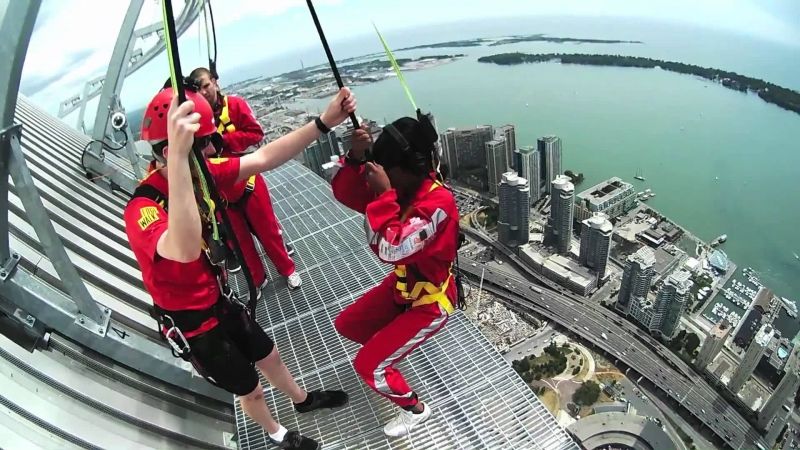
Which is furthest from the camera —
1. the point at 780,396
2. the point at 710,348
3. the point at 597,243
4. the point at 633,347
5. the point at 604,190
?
the point at 604,190

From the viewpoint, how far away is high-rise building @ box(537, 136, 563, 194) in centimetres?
1986

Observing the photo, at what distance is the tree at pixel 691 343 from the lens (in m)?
12.6

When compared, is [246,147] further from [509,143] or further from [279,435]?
[509,143]

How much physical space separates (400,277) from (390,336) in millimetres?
287

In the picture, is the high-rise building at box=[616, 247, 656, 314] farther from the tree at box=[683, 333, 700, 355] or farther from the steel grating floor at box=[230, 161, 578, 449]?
the steel grating floor at box=[230, 161, 578, 449]

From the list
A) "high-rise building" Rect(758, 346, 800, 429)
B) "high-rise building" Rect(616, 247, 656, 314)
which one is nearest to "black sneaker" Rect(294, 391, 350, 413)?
"high-rise building" Rect(758, 346, 800, 429)

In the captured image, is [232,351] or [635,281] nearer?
[232,351]

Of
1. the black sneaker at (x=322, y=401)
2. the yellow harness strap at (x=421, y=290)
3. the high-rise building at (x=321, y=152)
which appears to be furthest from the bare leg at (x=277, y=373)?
the high-rise building at (x=321, y=152)

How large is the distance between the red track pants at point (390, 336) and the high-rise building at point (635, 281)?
42.7 feet

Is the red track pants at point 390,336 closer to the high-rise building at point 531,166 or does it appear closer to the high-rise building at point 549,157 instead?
the high-rise building at point 531,166

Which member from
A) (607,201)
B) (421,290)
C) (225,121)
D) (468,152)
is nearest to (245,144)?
(225,121)

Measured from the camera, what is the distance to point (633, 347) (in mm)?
12797

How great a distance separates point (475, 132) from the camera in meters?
22.0

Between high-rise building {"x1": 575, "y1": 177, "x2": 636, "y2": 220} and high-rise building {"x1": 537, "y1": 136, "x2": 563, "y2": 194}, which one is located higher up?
high-rise building {"x1": 537, "y1": 136, "x2": 563, "y2": 194}
